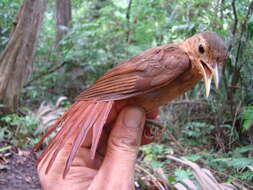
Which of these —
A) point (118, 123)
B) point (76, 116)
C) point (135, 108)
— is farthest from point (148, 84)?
point (76, 116)

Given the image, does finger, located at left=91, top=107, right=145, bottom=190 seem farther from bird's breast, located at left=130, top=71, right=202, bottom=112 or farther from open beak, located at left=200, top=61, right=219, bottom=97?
open beak, located at left=200, top=61, right=219, bottom=97

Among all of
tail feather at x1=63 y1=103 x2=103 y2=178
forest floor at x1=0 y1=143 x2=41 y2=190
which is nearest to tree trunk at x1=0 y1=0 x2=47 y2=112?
forest floor at x1=0 y1=143 x2=41 y2=190

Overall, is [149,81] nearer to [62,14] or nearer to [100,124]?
[100,124]

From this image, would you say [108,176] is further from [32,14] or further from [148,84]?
[32,14]

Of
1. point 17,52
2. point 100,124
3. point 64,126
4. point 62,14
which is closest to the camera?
point 100,124

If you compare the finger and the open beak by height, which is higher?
the open beak

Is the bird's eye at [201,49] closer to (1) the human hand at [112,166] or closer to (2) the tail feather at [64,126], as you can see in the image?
(1) the human hand at [112,166]

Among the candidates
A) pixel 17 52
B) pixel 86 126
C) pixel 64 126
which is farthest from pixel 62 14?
pixel 86 126
